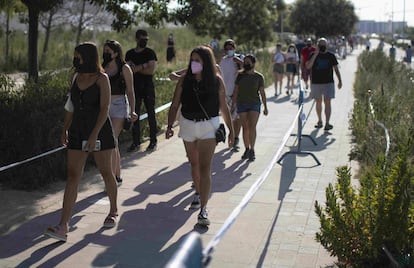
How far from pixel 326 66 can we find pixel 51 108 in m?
5.71

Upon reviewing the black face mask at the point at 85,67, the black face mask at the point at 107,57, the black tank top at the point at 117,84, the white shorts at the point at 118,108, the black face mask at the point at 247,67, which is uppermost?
the black face mask at the point at 107,57

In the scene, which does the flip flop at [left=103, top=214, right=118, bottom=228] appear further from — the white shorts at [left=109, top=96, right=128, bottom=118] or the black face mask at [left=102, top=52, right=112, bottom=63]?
the black face mask at [left=102, top=52, right=112, bottom=63]

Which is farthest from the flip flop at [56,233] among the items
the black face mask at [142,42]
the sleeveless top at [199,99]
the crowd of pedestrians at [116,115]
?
the black face mask at [142,42]

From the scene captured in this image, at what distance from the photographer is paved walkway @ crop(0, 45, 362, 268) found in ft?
17.0

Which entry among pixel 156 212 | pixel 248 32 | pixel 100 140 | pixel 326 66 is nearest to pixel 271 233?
pixel 156 212

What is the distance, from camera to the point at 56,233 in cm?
540

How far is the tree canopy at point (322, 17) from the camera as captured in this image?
44438mm

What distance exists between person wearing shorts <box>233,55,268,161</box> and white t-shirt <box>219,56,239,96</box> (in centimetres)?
55

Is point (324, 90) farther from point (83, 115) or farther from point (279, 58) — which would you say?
point (279, 58)

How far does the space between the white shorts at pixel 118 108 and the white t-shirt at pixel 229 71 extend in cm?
289

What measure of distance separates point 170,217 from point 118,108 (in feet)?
4.75

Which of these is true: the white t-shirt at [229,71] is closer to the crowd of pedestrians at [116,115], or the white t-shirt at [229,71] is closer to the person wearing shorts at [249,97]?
the person wearing shorts at [249,97]

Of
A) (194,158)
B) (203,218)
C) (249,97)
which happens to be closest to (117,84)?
(194,158)

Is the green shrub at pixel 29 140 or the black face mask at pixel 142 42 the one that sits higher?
the black face mask at pixel 142 42
